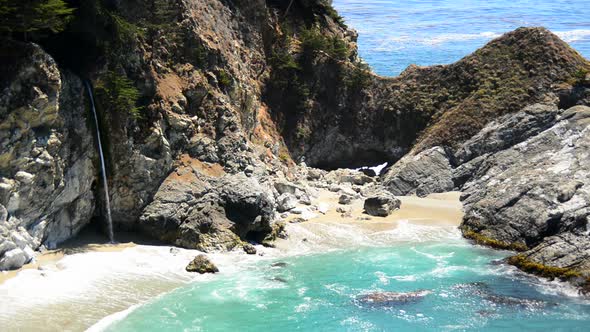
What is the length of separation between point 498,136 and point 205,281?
2164 cm

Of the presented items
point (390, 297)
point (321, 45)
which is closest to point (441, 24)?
point (321, 45)

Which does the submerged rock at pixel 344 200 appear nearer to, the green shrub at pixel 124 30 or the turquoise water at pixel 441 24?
the green shrub at pixel 124 30

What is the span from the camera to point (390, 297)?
2458 cm

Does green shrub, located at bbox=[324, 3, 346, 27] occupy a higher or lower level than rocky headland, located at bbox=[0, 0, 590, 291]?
higher

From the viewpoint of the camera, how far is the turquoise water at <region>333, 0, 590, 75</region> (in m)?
81.9

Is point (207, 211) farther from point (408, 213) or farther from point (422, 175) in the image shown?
point (422, 175)

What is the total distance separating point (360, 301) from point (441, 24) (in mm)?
81980

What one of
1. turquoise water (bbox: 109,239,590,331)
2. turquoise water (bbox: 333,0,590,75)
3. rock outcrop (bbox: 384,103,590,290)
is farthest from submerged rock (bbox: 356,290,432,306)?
turquoise water (bbox: 333,0,590,75)

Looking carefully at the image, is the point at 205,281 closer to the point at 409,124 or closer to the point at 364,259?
the point at 364,259

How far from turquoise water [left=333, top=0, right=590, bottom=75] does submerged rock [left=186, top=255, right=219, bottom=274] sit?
49.9m

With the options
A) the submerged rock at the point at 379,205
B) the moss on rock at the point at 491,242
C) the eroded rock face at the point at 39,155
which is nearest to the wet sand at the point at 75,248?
the eroded rock face at the point at 39,155

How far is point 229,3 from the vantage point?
43.2m

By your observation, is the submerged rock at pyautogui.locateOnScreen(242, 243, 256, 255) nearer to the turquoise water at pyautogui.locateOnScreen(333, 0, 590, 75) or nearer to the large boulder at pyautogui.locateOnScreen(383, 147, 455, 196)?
→ the large boulder at pyautogui.locateOnScreen(383, 147, 455, 196)

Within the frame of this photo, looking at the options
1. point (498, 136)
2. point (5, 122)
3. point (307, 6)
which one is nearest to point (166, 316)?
point (5, 122)
